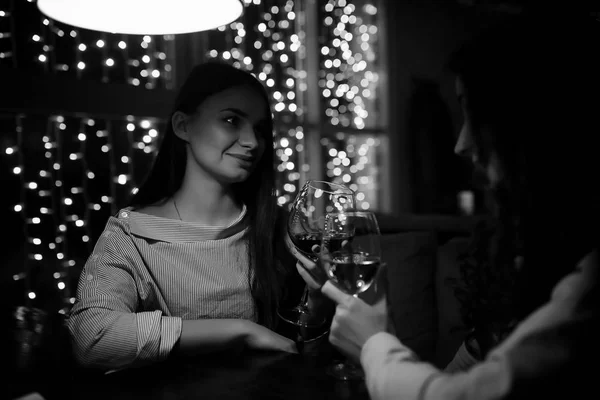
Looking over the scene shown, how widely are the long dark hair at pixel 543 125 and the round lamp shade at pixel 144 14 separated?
0.71 metres

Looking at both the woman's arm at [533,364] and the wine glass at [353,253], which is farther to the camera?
the wine glass at [353,253]

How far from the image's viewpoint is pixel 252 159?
5.40 ft

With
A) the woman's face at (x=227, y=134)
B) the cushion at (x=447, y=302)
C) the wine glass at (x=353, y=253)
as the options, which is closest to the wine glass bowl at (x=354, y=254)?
the wine glass at (x=353, y=253)

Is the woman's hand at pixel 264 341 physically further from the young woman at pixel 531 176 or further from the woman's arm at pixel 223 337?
the young woman at pixel 531 176

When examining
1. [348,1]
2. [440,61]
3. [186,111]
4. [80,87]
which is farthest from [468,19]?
[186,111]

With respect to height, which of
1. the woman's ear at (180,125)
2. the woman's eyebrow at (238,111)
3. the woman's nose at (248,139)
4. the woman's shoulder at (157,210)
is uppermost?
the woman's eyebrow at (238,111)

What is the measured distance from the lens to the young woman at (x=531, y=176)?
0.67m

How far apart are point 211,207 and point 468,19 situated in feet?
18.7

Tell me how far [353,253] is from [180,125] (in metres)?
1.03

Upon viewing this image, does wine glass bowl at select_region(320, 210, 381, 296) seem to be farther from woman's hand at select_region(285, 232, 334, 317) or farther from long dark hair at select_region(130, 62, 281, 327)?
long dark hair at select_region(130, 62, 281, 327)

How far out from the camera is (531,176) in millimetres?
759

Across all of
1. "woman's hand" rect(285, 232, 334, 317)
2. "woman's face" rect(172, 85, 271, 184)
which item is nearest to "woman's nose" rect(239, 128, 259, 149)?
"woman's face" rect(172, 85, 271, 184)

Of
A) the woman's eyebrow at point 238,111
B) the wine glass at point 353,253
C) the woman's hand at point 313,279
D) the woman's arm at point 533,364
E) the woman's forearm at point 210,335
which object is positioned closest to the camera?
the woman's arm at point 533,364

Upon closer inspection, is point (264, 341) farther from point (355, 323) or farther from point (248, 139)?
point (248, 139)
